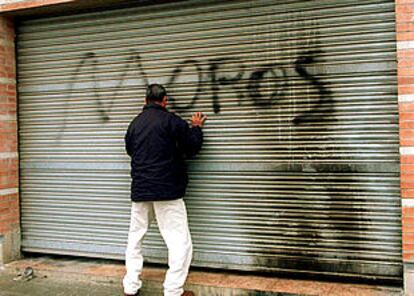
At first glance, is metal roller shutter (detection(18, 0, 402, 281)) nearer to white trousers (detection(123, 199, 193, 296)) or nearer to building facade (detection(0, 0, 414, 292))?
building facade (detection(0, 0, 414, 292))

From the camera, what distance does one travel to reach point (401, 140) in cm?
425

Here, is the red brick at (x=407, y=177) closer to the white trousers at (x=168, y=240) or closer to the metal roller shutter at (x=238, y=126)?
the metal roller shutter at (x=238, y=126)

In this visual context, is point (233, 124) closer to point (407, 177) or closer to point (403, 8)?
point (407, 177)

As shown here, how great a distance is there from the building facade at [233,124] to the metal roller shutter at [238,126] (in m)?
0.01

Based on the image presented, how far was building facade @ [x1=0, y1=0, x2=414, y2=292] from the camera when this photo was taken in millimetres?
4586

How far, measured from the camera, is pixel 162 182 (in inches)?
182

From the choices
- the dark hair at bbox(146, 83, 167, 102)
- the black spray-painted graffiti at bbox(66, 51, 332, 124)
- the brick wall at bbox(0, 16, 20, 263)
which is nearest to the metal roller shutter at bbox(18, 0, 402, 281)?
the black spray-painted graffiti at bbox(66, 51, 332, 124)

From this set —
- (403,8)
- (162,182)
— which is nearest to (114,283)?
(162,182)

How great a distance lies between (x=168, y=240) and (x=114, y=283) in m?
1.02

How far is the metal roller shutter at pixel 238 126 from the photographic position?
4.62m

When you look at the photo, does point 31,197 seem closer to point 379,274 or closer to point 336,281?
point 336,281

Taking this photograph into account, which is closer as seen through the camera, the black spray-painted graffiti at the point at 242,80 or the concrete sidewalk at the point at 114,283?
the concrete sidewalk at the point at 114,283

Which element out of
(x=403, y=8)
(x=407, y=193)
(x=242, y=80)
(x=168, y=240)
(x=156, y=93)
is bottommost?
(x=168, y=240)

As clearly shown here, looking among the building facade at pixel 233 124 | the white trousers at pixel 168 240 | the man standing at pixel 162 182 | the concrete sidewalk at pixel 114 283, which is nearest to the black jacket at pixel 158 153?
the man standing at pixel 162 182
